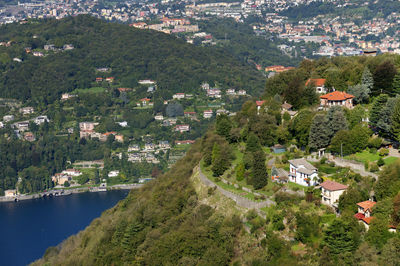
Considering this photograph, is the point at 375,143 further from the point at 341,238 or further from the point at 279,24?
the point at 279,24

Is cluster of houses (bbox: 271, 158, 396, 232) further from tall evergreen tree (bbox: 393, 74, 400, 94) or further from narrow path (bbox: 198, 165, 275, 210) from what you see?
tall evergreen tree (bbox: 393, 74, 400, 94)

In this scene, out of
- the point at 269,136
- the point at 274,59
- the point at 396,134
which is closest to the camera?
the point at 396,134

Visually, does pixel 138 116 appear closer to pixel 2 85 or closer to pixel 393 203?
pixel 2 85

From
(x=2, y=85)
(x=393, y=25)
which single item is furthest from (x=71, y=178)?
(x=393, y=25)

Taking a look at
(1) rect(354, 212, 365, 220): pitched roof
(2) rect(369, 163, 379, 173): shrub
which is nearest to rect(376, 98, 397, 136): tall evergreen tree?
(2) rect(369, 163, 379, 173): shrub

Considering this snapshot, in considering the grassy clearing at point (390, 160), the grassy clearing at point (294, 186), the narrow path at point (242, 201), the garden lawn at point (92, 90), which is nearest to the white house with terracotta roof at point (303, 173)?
the grassy clearing at point (294, 186)
